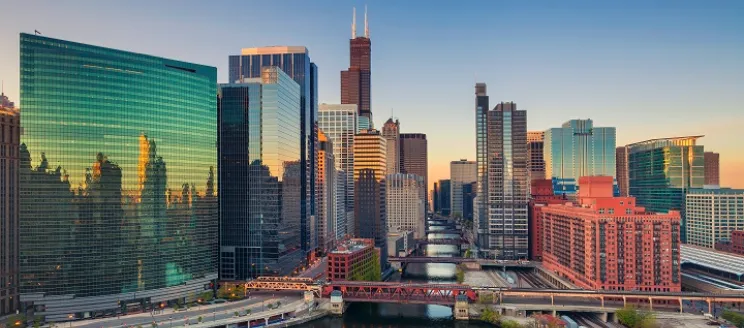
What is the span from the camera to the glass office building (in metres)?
178

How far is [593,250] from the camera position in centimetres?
16138

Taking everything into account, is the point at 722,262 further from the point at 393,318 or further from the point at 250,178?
the point at 250,178

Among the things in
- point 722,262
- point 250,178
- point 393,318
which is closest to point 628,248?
point 722,262

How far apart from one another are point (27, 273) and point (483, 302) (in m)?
113

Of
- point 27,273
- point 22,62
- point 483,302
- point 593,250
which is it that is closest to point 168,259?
point 27,273

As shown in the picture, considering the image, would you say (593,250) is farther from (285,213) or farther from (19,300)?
(19,300)

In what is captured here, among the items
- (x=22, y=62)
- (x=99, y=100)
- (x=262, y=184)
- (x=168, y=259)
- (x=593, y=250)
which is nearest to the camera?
(x=22, y=62)

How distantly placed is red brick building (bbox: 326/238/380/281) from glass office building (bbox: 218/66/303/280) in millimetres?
18951

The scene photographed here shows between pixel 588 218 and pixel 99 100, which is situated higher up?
pixel 99 100

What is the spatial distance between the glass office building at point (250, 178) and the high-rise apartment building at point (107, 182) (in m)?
18.7

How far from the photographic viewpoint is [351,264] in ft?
567

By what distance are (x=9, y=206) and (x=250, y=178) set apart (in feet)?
218

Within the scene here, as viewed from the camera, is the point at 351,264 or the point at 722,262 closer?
the point at 351,264

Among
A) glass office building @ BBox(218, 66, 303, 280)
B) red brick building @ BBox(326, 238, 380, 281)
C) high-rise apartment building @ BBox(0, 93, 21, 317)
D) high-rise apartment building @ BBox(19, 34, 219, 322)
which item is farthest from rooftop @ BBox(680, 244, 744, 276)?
high-rise apartment building @ BBox(0, 93, 21, 317)
